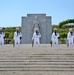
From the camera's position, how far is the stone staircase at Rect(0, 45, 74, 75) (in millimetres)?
10422

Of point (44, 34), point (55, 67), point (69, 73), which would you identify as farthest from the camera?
point (44, 34)

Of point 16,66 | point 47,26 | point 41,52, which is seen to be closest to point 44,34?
point 47,26

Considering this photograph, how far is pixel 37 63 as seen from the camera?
1119 centimetres

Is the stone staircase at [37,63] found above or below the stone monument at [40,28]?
below

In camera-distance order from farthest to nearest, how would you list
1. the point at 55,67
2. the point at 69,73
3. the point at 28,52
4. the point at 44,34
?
1. the point at 44,34
2. the point at 28,52
3. the point at 55,67
4. the point at 69,73

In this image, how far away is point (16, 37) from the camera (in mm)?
18203

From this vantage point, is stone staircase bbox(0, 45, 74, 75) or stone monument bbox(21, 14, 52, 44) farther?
stone monument bbox(21, 14, 52, 44)

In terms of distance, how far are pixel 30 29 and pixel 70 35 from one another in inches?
542

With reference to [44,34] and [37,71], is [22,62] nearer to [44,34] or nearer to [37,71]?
[37,71]

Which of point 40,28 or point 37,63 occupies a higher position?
point 40,28

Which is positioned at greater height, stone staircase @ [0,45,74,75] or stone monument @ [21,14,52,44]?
stone monument @ [21,14,52,44]

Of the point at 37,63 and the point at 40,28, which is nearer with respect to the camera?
the point at 37,63

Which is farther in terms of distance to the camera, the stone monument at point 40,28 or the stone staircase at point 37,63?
the stone monument at point 40,28

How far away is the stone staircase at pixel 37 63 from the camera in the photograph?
34.2 feet
